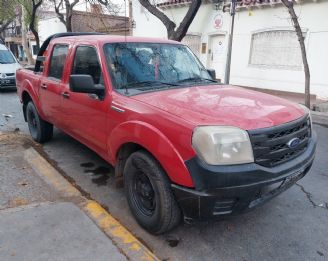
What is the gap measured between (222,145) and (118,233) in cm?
133

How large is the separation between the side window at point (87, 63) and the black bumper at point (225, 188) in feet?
5.56

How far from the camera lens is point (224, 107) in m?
2.80

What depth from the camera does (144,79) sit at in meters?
3.50

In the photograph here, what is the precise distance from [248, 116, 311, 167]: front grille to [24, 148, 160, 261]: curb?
122 centimetres

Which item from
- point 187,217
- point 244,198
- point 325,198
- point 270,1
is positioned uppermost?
point 270,1

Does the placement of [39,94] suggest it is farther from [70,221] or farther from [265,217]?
[265,217]

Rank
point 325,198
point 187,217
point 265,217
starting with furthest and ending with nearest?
point 325,198
point 265,217
point 187,217

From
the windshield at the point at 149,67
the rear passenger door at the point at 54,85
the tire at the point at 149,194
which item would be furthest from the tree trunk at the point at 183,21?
the tire at the point at 149,194

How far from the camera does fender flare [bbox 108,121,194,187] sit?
97.3 inches

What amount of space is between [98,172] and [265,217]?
228 centimetres

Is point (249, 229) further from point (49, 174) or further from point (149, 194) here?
point (49, 174)

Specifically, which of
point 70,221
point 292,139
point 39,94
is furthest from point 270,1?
point 70,221

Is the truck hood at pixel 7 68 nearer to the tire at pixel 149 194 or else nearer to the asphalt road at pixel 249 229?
the asphalt road at pixel 249 229

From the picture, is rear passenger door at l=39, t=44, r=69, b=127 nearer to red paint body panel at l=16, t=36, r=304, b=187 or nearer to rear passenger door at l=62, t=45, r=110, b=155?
red paint body panel at l=16, t=36, r=304, b=187
